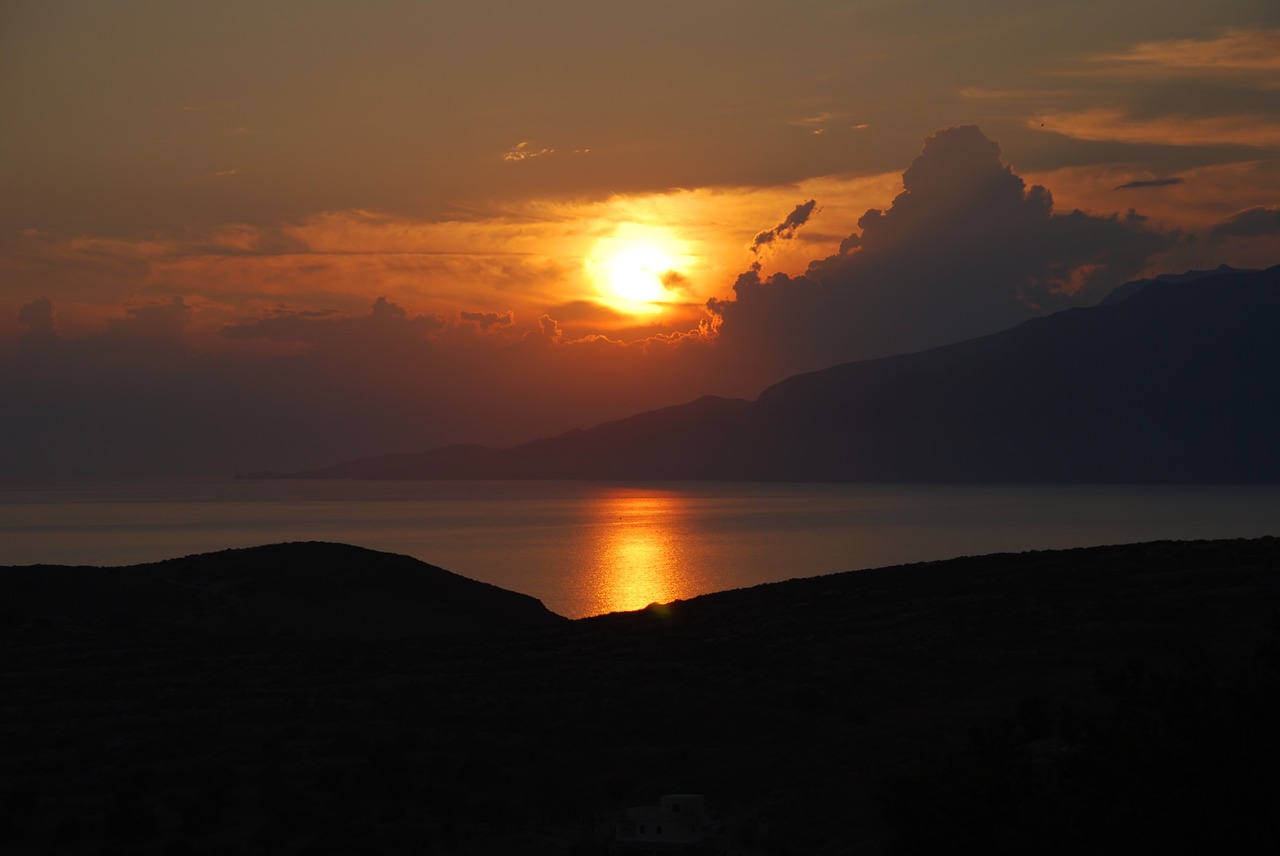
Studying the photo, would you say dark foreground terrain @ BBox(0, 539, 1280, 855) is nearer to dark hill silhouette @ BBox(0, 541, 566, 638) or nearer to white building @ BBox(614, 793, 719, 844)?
white building @ BBox(614, 793, 719, 844)

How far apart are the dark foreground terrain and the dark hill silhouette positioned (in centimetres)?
720

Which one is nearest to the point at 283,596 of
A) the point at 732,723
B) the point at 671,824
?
the point at 732,723

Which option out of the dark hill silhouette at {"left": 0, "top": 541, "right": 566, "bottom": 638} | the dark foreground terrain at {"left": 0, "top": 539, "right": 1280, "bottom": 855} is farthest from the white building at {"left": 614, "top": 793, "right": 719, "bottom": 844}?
→ the dark hill silhouette at {"left": 0, "top": 541, "right": 566, "bottom": 638}

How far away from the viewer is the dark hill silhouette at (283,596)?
6475 cm

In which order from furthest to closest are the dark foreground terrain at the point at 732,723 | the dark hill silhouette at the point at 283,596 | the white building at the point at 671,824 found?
1. the dark hill silhouette at the point at 283,596
2. the white building at the point at 671,824
3. the dark foreground terrain at the point at 732,723

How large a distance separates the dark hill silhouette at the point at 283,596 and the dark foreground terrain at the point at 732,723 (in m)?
7.20

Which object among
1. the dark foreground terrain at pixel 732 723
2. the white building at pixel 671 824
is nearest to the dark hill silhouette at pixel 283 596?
the dark foreground terrain at pixel 732 723

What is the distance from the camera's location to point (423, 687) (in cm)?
4131

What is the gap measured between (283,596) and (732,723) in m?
42.7

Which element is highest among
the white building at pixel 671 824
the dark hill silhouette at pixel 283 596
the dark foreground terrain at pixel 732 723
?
the dark hill silhouette at pixel 283 596

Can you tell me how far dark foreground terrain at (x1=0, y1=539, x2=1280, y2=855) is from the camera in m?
20.1

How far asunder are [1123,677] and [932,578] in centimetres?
3364

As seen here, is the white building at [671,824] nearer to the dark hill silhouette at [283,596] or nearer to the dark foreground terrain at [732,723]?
the dark foreground terrain at [732,723]

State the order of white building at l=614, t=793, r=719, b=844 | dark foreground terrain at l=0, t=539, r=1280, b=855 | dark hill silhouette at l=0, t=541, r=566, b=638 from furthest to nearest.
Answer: dark hill silhouette at l=0, t=541, r=566, b=638 → white building at l=614, t=793, r=719, b=844 → dark foreground terrain at l=0, t=539, r=1280, b=855
